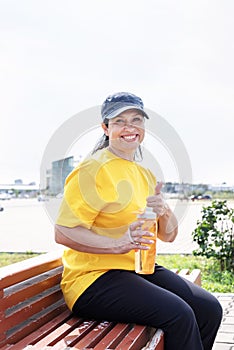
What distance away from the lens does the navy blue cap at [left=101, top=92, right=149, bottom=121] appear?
8.65 ft

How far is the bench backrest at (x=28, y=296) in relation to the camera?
2.28 metres

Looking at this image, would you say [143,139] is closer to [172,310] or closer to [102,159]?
[102,159]

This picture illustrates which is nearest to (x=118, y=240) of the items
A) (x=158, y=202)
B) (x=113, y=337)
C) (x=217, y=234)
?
(x=158, y=202)

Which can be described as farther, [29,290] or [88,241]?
[29,290]

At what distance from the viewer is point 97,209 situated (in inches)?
96.5

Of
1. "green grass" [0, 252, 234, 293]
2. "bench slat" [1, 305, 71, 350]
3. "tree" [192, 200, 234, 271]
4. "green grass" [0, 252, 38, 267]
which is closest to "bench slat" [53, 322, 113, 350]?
"bench slat" [1, 305, 71, 350]

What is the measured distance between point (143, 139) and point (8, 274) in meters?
0.94

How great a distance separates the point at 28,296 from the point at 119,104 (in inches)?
39.2

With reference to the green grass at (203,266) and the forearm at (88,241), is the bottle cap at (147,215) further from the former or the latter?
the green grass at (203,266)

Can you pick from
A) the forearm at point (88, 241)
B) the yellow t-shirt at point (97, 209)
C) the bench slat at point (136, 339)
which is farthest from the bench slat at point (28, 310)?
the bench slat at point (136, 339)

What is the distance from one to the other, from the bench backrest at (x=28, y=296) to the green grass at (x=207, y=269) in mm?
3293

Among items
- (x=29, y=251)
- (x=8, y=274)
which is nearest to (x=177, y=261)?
(x=29, y=251)

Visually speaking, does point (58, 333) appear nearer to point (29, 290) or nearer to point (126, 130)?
point (29, 290)

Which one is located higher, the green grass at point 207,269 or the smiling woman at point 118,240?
the smiling woman at point 118,240
